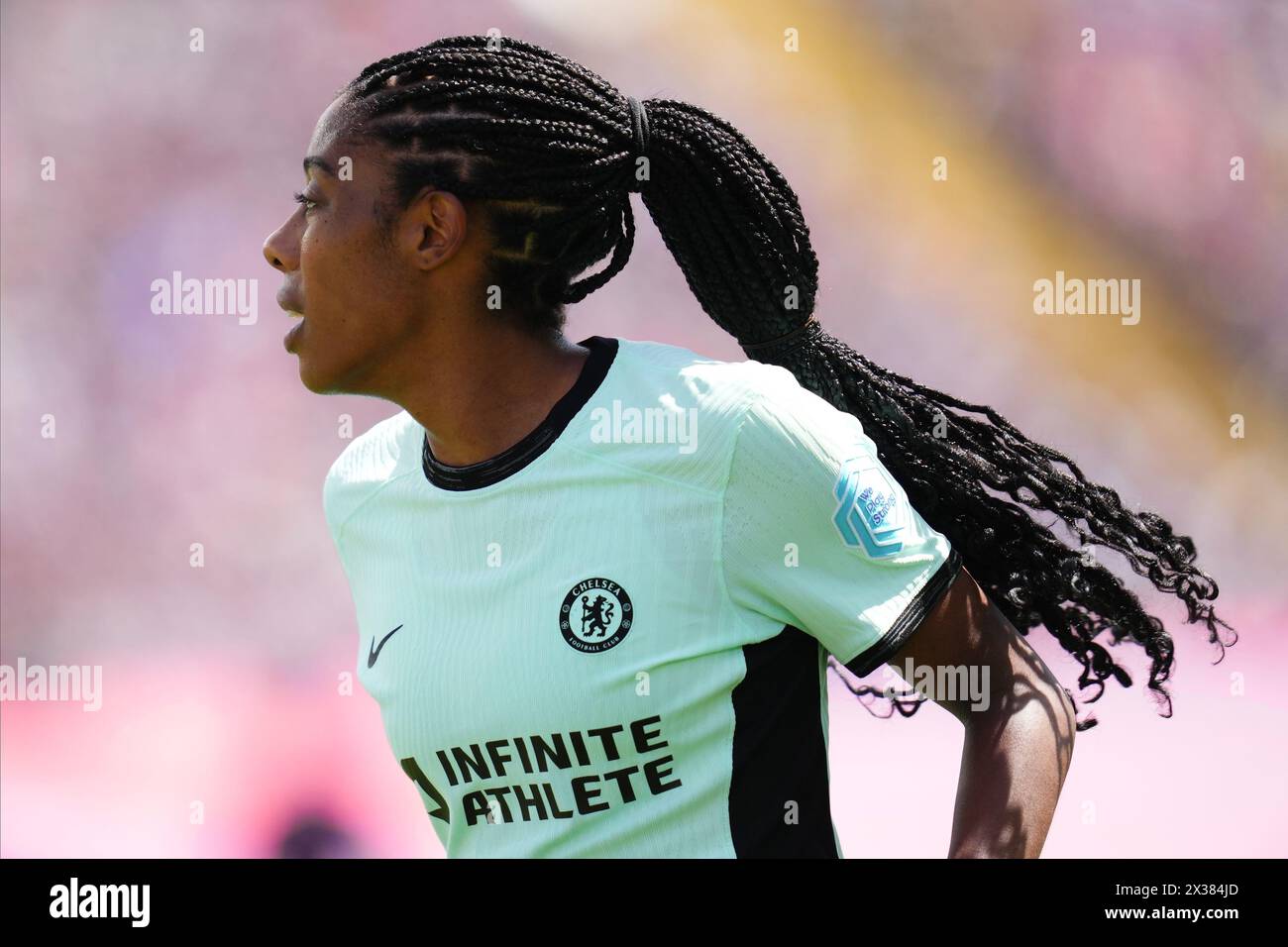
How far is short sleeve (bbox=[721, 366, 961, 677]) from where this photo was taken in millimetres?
1879

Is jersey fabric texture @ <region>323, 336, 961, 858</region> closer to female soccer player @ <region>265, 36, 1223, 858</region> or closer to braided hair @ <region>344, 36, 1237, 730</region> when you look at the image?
female soccer player @ <region>265, 36, 1223, 858</region>

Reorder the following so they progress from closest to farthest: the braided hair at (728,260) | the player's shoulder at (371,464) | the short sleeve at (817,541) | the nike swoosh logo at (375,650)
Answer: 1. the short sleeve at (817,541)
2. the braided hair at (728,260)
3. the nike swoosh logo at (375,650)
4. the player's shoulder at (371,464)

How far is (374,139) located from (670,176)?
17.5 inches

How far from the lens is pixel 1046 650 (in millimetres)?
2246

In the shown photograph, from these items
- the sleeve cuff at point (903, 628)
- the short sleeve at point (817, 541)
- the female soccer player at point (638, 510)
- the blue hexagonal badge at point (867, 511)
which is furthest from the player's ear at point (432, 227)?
the sleeve cuff at point (903, 628)

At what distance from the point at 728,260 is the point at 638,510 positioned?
46 centimetres

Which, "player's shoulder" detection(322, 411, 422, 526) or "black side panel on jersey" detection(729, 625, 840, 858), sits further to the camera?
"player's shoulder" detection(322, 411, 422, 526)

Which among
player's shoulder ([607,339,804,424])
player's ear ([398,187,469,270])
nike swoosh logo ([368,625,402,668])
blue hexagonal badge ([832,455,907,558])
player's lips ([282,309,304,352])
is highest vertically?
player's ear ([398,187,469,270])

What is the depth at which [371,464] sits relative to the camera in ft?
7.81

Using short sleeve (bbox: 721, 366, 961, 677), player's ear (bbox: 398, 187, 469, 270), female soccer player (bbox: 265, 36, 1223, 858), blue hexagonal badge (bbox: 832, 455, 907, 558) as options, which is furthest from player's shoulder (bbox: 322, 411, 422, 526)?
blue hexagonal badge (bbox: 832, 455, 907, 558)

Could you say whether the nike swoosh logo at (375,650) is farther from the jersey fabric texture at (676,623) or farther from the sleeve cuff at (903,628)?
the sleeve cuff at (903,628)

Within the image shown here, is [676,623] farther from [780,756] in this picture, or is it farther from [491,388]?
[491,388]

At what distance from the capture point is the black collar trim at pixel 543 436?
2.06 metres
